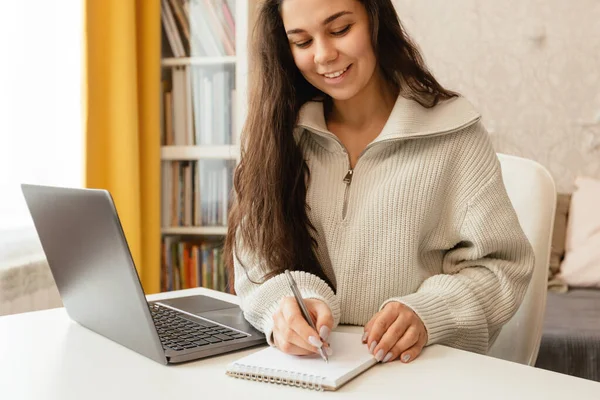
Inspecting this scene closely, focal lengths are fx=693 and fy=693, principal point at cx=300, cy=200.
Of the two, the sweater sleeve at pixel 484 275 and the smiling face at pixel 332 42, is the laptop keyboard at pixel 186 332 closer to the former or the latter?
the sweater sleeve at pixel 484 275

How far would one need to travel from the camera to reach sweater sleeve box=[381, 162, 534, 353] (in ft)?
3.59

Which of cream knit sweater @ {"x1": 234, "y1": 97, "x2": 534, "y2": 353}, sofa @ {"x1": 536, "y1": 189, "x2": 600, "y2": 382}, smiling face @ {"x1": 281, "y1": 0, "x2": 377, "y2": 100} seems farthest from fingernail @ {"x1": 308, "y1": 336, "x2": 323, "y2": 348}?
sofa @ {"x1": 536, "y1": 189, "x2": 600, "y2": 382}

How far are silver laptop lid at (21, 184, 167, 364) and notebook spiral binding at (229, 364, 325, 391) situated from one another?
11cm

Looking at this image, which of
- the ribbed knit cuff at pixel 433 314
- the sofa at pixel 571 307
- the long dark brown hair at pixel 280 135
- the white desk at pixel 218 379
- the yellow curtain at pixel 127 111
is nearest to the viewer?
the white desk at pixel 218 379

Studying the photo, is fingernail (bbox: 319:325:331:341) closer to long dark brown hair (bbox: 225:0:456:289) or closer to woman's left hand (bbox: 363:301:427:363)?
woman's left hand (bbox: 363:301:427:363)

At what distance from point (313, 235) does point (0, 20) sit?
1.28 metres

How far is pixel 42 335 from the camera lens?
1050mm

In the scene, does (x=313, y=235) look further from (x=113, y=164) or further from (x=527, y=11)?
(x=527, y=11)

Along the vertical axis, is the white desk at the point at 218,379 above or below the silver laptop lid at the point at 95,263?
below

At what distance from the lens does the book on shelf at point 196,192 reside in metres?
2.61

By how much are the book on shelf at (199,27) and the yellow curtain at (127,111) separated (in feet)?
0.27

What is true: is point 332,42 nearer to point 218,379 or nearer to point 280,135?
point 280,135

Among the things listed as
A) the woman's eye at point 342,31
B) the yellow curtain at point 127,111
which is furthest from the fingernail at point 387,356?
the yellow curtain at point 127,111

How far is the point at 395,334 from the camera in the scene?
0.92 m
